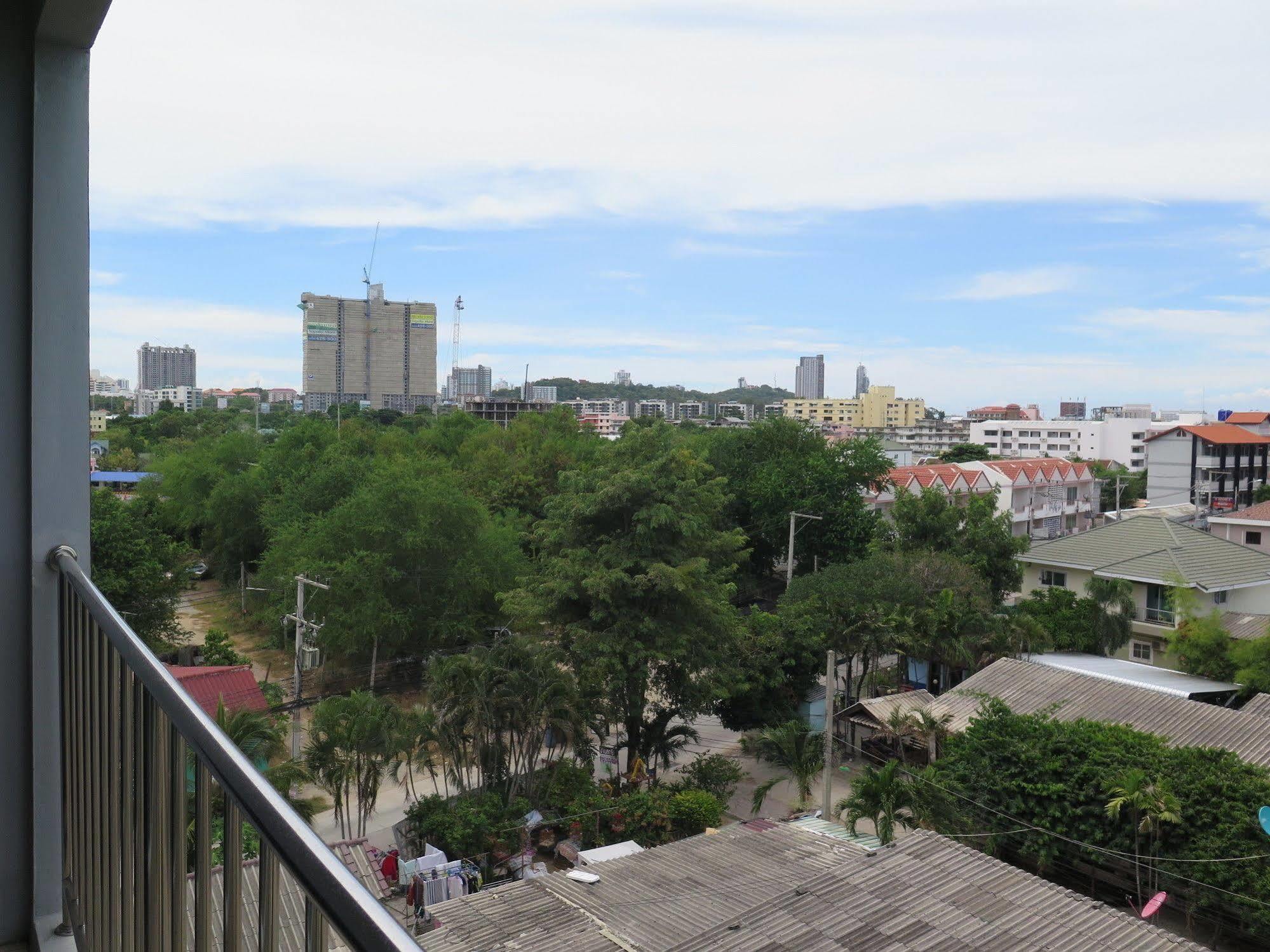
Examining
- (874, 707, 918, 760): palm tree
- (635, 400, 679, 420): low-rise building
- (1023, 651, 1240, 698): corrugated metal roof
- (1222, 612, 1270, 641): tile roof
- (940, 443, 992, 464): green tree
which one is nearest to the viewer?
(874, 707, 918, 760): palm tree

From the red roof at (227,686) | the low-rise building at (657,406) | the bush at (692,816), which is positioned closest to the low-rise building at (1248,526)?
the bush at (692,816)

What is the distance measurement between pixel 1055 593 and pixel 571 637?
25.7 feet

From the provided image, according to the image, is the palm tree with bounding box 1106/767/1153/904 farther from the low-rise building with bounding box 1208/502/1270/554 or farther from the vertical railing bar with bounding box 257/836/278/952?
the low-rise building with bounding box 1208/502/1270/554

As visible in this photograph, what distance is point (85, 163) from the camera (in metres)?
1.45

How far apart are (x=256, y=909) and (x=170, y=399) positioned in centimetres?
4525

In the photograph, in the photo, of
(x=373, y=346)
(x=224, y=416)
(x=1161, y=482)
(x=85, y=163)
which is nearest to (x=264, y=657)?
(x=85, y=163)

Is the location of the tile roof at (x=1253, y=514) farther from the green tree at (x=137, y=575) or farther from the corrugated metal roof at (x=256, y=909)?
the corrugated metal roof at (x=256, y=909)

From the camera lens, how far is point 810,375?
90.7 m

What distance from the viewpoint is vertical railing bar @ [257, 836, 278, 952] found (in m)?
0.49

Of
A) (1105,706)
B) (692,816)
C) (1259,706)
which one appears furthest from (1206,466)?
(692,816)

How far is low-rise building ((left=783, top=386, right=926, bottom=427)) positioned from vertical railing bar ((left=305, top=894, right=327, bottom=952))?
206 feet

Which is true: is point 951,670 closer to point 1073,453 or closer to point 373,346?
point 1073,453

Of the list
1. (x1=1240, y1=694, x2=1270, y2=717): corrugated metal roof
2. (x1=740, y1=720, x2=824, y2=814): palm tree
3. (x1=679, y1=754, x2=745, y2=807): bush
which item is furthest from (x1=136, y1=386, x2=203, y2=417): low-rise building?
(x1=1240, y1=694, x2=1270, y2=717): corrugated metal roof

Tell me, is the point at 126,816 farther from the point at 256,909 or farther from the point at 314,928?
the point at 314,928
